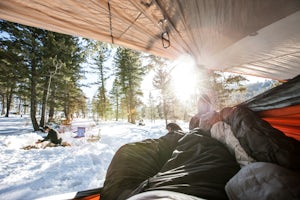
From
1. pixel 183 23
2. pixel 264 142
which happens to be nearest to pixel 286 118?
pixel 264 142

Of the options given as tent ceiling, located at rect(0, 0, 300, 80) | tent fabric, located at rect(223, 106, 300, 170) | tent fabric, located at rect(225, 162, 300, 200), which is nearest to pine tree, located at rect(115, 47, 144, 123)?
tent ceiling, located at rect(0, 0, 300, 80)

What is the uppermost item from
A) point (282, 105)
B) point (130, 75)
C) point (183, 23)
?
point (130, 75)

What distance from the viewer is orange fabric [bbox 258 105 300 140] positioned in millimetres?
905

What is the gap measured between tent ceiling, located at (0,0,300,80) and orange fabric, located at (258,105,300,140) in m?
1.01

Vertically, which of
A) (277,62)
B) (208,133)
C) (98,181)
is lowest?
(98,181)

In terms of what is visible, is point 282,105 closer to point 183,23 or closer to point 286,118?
point 286,118

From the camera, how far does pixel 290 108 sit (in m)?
0.87

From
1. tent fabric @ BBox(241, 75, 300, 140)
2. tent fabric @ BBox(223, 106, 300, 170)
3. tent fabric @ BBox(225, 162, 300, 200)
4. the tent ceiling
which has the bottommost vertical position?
tent fabric @ BBox(225, 162, 300, 200)

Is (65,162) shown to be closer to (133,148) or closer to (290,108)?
(133,148)

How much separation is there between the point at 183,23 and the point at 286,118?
1233 mm

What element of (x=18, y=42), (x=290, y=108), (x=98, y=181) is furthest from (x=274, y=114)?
(x=18, y=42)

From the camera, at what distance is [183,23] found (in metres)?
1.59

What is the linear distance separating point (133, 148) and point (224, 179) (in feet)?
2.97

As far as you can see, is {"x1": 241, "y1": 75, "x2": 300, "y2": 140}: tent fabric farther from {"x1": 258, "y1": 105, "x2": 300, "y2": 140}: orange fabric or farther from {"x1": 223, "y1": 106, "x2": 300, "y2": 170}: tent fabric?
{"x1": 223, "y1": 106, "x2": 300, "y2": 170}: tent fabric
